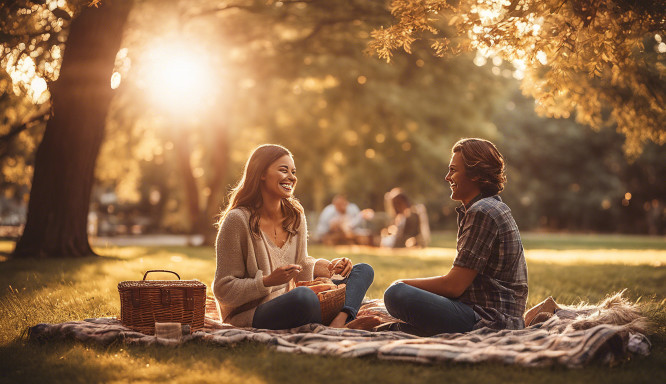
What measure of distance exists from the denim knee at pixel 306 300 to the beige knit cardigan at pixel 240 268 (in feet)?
0.93

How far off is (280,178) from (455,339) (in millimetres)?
1937

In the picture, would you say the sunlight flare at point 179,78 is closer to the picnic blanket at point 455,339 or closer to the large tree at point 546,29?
the large tree at point 546,29

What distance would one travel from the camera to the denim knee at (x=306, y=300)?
5.09 meters

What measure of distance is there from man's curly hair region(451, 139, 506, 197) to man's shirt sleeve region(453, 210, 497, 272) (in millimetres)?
292

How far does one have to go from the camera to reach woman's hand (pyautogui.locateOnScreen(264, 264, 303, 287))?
16.5 ft

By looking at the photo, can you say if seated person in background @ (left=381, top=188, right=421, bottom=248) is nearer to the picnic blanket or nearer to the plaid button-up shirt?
the picnic blanket

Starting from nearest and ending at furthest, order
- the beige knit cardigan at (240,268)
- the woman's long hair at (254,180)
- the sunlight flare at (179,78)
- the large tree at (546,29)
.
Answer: the beige knit cardigan at (240,268) → the woman's long hair at (254,180) → the large tree at (546,29) → the sunlight flare at (179,78)

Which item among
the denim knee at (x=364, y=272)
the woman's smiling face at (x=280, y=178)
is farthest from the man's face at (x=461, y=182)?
the woman's smiling face at (x=280, y=178)

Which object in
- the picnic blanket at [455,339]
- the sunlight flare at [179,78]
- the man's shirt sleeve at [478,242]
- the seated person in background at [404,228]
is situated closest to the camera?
the picnic blanket at [455,339]

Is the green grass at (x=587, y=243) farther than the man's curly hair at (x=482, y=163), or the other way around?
the green grass at (x=587, y=243)

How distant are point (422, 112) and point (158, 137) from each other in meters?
10.0

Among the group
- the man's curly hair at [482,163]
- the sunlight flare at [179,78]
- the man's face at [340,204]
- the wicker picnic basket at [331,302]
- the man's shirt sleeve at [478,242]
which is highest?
the sunlight flare at [179,78]

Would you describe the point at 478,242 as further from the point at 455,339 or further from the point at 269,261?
the point at 269,261

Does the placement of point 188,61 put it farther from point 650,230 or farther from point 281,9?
point 650,230
